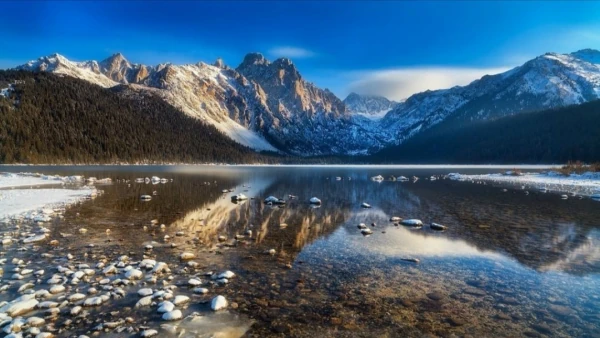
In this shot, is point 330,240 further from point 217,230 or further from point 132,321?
point 132,321

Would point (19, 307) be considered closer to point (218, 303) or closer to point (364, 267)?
point (218, 303)

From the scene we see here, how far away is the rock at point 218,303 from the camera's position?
11453 millimetres

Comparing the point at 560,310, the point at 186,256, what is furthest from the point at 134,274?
the point at 560,310

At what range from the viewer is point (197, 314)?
11016 mm

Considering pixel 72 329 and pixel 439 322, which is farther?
pixel 439 322

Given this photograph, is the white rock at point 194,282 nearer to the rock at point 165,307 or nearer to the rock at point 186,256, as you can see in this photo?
the rock at point 165,307

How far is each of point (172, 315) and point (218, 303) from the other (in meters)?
1.52

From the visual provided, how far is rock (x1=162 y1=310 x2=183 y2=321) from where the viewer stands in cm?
1056

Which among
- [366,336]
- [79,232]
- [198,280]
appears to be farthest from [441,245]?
[79,232]

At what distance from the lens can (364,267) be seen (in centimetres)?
1656

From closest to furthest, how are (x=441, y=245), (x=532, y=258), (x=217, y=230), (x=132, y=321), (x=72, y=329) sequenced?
(x=72, y=329)
(x=132, y=321)
(x=532, y=258)
(x=441, y=245)
(x=217, y=230)

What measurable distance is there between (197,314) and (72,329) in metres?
3.33

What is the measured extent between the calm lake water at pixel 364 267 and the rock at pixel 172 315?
34 cm

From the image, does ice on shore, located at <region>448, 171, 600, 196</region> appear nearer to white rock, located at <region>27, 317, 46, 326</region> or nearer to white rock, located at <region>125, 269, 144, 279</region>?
white rock, located at <region>125, 269, 144, 279</region>
